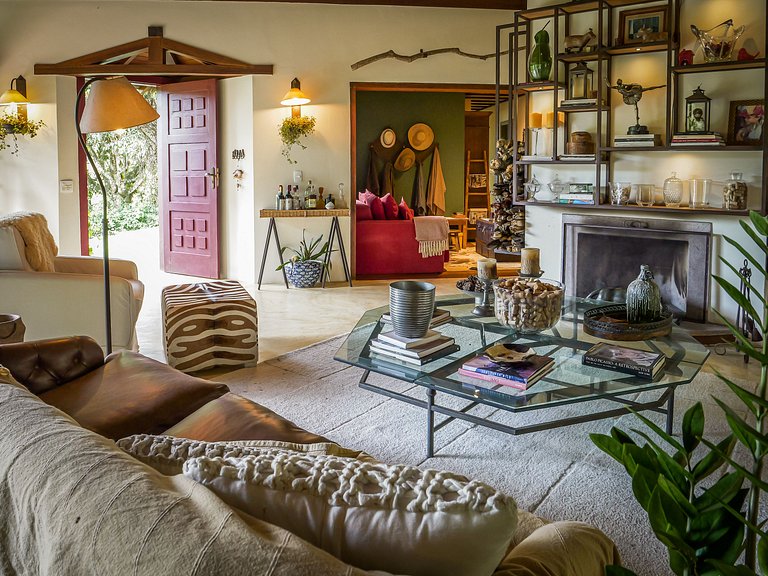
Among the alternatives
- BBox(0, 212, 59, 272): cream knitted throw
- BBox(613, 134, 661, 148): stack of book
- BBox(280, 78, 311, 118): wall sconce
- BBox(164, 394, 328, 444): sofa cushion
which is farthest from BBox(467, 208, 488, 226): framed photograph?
BBox(164, 394, 328, 444): sofa cushion

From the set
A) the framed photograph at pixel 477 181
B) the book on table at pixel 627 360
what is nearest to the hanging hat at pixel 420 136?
the framed photograph at pixel 477 181

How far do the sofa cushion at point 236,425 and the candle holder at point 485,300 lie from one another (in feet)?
5.83

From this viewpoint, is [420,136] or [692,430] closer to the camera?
[692,430]

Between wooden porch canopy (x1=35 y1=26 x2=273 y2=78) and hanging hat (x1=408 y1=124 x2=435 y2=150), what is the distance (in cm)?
345

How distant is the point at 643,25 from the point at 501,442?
3828 mm

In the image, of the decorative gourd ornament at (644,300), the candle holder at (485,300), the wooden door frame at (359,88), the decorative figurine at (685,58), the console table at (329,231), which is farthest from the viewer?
the wooden door frame at (359,88)

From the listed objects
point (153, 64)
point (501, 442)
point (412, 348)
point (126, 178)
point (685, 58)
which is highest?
point (153, 64)

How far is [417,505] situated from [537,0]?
603cm

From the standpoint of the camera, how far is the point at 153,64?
7531mm

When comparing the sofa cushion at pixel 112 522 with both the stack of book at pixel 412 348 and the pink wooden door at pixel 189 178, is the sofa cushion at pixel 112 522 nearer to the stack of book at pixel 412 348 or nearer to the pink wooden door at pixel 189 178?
the stack of book at pixel 412 348

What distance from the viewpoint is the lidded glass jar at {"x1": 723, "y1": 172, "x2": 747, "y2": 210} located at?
4992 millimetres

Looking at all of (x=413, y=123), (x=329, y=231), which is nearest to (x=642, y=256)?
(x=329, y=231)

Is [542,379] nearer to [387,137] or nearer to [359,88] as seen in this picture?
[359,88]

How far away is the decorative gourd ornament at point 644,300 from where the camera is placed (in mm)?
3336
